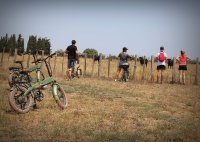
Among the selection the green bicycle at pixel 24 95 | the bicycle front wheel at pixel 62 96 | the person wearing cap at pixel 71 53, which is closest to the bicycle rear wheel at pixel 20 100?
the green bicycle at pixel 24 95

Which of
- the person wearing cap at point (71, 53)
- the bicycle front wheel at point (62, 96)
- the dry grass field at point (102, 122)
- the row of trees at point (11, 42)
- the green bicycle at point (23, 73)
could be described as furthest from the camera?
the row of trees at point (11, 42)

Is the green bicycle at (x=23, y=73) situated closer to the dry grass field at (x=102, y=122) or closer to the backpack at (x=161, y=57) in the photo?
the dry grass field at (x=102, y=122)

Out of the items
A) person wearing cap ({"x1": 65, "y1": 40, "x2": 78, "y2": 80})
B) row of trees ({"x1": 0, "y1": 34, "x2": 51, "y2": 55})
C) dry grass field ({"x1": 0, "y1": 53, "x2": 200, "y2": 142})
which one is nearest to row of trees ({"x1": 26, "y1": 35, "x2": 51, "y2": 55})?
row of trees ({"x1": 0, "y1": 34, "x2": 51, "y2": 55})

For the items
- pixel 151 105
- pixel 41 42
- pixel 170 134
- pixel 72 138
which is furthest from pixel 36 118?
pixel 41 42

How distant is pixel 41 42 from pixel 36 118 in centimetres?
10738

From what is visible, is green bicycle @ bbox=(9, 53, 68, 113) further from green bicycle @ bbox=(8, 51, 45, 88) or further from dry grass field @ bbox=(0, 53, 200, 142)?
green bicycle @ bbox=(8, 51, 45, 88)

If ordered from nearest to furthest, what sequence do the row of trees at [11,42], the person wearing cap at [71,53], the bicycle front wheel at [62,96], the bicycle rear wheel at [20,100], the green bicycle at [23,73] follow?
the bicycle rear wheel at [20,100] → the green bicycle at [23,73] → the bicycle front wheel at [62,96] → the person wearing cap at [71,53] → the row of trees at [11,42]

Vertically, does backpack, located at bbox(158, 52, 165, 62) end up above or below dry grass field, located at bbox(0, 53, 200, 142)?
above

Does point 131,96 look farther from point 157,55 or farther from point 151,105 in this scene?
point 157,55

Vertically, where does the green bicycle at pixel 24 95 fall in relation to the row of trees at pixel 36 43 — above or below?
below

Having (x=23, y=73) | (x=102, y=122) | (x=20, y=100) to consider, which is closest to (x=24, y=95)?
(x=20, y=100)

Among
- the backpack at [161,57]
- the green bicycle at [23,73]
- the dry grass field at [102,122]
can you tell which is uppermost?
the backpack at [161,57]

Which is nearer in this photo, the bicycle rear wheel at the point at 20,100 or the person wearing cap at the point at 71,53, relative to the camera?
the bicycle rear wheel at the point at 20,100

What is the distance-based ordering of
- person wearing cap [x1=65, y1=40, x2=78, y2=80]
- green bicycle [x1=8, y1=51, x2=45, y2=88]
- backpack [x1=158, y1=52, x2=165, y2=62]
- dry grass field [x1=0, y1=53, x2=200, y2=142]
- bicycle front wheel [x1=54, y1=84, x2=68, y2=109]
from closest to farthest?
dry grass field [x1=0, y1=53, x2=200, y2=142] → green bicycle [x1=8, y1=51, x2=45, y2=88] → bicycle front wheel [x1=54, y1=84, x2=68, y2=109] → person wearing cap [x1=65, y1=40, x2=78, y2=80] → backpack [x1=158, y1=52, x2=165, y2=62]
